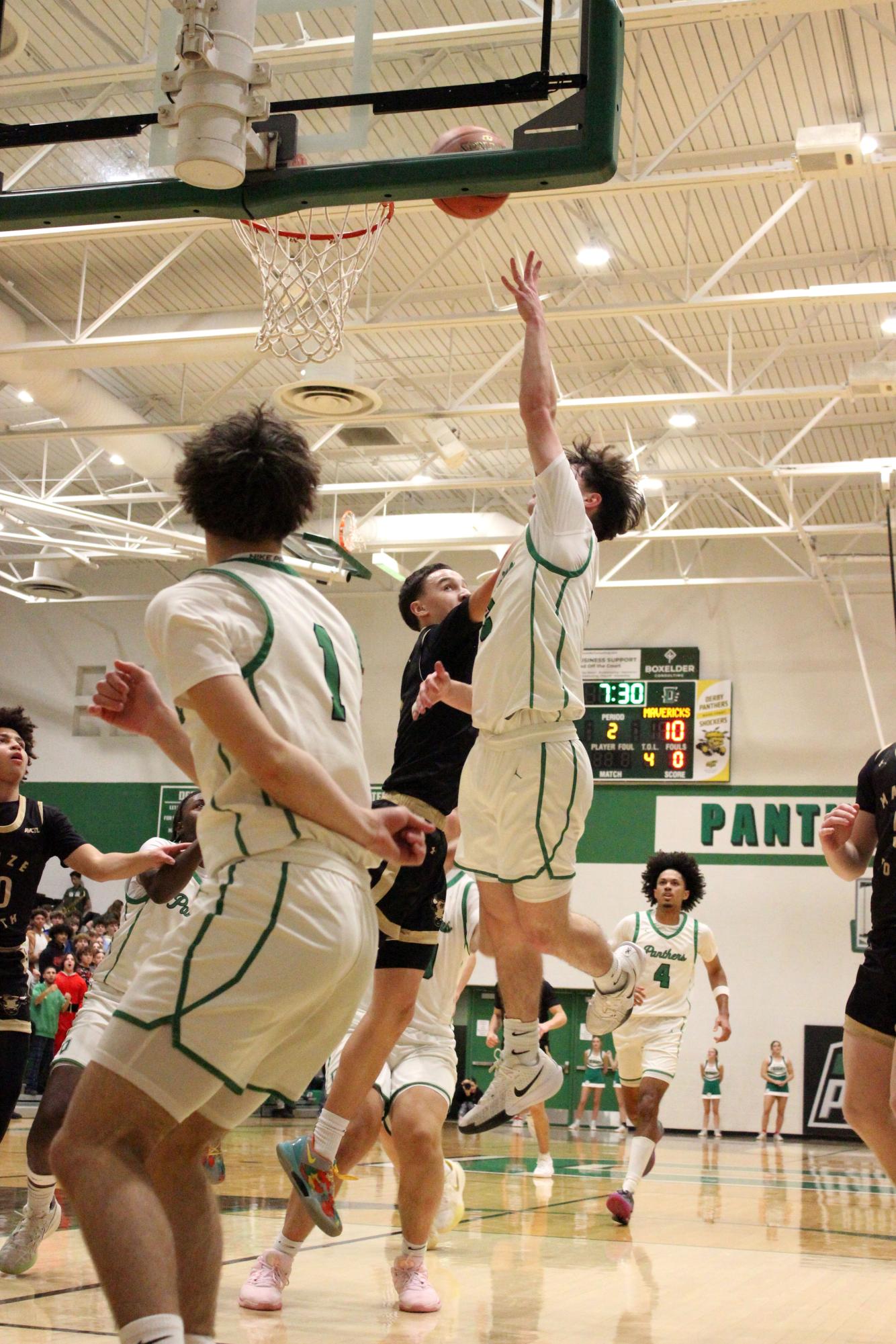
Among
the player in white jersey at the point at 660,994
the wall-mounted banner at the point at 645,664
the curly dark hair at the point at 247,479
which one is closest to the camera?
the curly dark hair at the point at 247,479

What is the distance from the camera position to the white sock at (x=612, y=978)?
5.16 metres

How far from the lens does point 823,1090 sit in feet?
68.9

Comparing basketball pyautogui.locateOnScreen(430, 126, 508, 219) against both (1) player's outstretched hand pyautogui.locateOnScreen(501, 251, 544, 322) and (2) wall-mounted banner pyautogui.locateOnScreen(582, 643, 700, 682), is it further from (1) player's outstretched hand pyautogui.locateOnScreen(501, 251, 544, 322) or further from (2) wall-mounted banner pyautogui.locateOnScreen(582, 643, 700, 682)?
(2) wall-mounted banner pyautogui.locateOnScreen(582, 643, 700, 682)

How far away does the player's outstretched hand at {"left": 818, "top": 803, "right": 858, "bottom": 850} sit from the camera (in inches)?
192

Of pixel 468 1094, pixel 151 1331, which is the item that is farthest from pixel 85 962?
pixel 151 1331

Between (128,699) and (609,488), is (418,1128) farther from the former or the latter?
(128,699)

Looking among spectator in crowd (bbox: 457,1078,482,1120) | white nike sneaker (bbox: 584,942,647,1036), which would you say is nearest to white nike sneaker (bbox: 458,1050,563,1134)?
white nike sneaker (bbox: 584,942,647,1036)

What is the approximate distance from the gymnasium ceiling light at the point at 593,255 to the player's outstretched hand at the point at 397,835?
12.5 m

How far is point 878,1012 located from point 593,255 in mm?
11411

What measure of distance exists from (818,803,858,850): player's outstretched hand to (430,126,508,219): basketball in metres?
2.53

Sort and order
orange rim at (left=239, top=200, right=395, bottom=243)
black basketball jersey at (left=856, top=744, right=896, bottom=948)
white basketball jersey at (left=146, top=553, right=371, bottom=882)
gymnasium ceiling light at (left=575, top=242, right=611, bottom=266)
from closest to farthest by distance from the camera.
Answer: white basketball jersey at (left=146, top=553, right=371, bottom=882), black basketball jersey at (left=856, top=744, right=896, bottom=948), orange rim at (left=239, top=200, right=395, bottom=243), gymnasium ceiling light at (left=575, top=242, right=611, bottom=266)

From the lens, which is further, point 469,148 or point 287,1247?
point 469,148

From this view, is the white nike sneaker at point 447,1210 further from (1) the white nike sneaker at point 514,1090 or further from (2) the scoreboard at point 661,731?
(2) the scoreboard at point 661,731

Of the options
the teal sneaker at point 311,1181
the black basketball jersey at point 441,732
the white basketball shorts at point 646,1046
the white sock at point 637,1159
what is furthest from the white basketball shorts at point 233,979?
the white basketball shorts at point 646,1046
